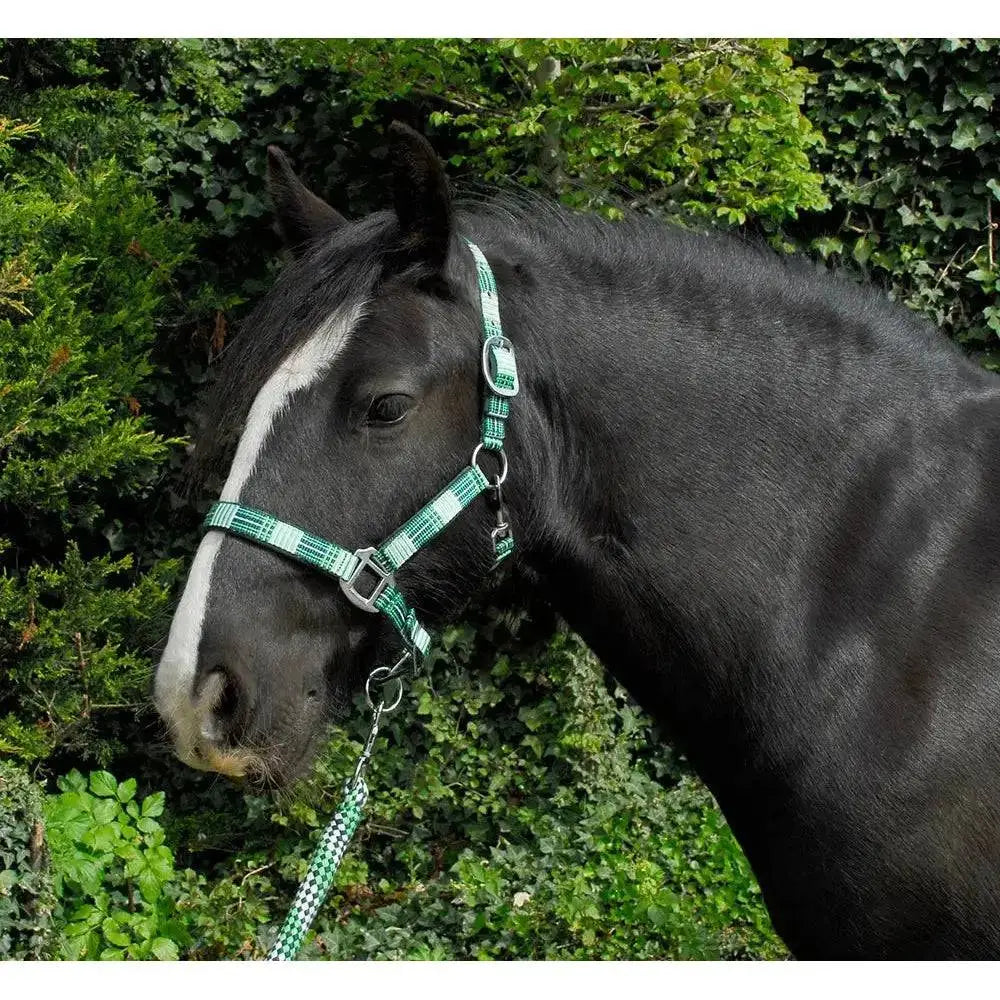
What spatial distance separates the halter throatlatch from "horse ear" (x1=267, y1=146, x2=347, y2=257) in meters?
0.46

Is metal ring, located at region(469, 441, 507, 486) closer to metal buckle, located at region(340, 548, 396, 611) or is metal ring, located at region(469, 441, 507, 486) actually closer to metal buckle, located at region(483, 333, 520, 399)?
Result: metal buckle, located at region(483, 333, 520, 399)

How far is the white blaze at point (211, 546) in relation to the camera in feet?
6.60

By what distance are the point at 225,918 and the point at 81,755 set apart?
0.98 metres

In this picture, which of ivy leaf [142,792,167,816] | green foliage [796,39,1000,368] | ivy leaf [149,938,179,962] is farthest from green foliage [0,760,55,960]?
green foliage [796,39,1000,368]

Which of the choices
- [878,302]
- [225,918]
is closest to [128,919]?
[225,918]

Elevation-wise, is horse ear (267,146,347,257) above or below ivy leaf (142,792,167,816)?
above

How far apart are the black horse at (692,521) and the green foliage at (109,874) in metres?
2.65

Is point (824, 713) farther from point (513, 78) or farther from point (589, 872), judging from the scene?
point (513, 78)

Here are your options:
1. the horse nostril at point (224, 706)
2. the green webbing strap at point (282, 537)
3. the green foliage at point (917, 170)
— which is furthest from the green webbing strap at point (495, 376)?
the green foliage at point (917, 170)

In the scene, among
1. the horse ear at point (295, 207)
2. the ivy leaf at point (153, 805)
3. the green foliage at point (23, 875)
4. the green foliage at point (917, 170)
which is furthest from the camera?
the green foliage at point (917, 170)

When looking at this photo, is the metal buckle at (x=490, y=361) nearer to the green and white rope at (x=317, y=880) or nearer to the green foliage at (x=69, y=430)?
the green and white rope at (x=317, y=880)

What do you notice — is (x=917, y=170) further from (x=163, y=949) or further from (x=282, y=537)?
(x=163, y=949)

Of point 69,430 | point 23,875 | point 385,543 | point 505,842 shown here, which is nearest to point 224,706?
point 385,543

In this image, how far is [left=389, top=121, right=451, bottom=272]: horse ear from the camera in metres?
2.08
